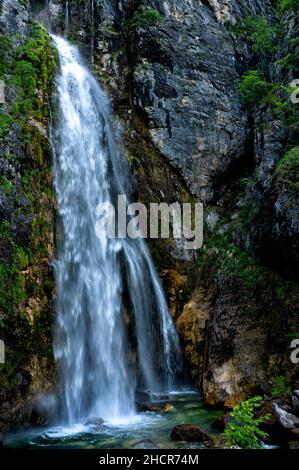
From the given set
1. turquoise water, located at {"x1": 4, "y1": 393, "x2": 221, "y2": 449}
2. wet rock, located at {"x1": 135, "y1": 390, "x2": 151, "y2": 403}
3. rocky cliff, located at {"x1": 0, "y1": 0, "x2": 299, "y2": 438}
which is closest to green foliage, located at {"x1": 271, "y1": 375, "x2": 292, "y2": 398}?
rocky cliff, located at {"x1": 0, "y1": 0, "x2": 299, "y2": 438}

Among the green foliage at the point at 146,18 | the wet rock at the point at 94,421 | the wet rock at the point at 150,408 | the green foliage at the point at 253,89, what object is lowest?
the wet rock at the point at 150,408

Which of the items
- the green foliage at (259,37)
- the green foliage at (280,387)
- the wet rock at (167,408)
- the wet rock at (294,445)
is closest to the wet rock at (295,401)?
the green foliage at (280,387)

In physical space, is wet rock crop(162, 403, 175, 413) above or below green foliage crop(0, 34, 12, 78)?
below

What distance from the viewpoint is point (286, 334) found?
413 inches

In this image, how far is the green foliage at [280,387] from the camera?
913 cm

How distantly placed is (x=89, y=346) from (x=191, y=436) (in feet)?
12.8

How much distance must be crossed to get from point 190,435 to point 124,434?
4.61ft

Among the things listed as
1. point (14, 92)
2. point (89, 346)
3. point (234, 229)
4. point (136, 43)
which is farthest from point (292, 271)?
point (136, 43)

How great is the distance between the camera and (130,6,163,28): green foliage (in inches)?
682

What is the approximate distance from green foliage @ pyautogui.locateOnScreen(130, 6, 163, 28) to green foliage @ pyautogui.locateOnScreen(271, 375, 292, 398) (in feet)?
47.1

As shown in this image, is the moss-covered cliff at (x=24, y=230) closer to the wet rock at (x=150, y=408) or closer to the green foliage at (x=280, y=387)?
the wet rock at (x=150, y=408)

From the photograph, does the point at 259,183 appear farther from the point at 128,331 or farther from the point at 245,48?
the point at 245,48

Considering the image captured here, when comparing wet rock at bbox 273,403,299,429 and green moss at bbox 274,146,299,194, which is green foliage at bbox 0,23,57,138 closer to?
green moss at bbox 274,146,299,194

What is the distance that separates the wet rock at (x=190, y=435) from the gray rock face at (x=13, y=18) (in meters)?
12.2
